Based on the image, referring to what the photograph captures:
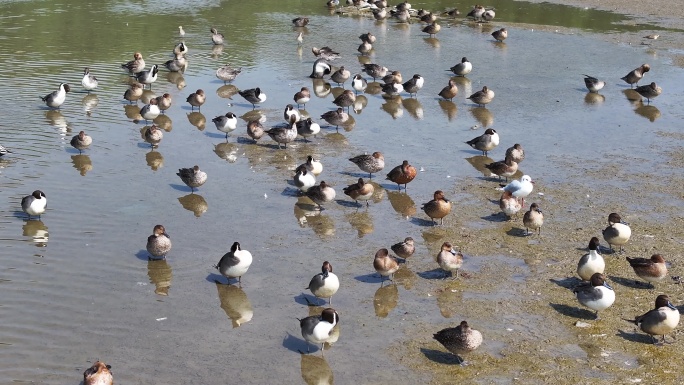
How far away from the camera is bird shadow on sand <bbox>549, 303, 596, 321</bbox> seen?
14305mm

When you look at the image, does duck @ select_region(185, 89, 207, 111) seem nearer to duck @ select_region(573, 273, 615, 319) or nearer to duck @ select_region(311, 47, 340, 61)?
duck @ select_region(311, 47, 340, 61)

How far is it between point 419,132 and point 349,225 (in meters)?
7.77

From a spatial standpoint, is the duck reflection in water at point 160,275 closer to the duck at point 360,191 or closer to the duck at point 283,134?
the duck at point 360,191

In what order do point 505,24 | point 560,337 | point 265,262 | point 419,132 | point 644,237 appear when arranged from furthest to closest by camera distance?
1. point 505,24
2. point 419,132
3. point 644,237
4. point 265,262
5. point 560,337

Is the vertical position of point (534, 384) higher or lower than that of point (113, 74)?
higher

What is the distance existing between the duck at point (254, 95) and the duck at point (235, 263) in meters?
12.7

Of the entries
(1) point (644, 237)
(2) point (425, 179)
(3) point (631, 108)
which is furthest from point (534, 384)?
(3) point (631, 108)

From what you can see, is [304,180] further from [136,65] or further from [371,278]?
[136,65]

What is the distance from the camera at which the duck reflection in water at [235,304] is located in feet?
46.9

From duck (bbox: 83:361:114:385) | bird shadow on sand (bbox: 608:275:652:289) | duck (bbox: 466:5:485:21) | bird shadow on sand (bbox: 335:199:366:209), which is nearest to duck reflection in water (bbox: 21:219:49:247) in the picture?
duck (bbox: 83:361:114:385)

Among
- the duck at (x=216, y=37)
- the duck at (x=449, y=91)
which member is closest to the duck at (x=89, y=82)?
the duck at (x=216, y=37)

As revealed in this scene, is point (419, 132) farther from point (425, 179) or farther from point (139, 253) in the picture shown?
point (139, 253)

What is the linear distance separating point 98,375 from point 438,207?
8.86 meters

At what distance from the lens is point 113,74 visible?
32.1 m
